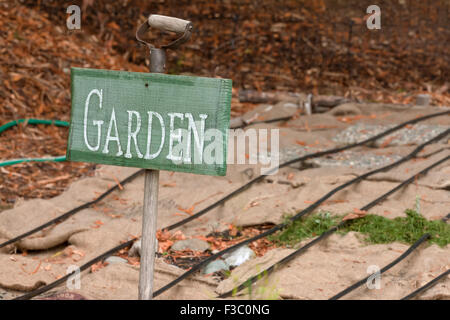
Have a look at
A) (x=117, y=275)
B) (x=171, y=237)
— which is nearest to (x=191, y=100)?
(x=117, y=275)

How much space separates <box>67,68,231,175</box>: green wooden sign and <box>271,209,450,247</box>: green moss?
7.28ft

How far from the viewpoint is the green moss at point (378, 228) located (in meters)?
4.42

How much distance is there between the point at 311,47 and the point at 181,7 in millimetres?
2546

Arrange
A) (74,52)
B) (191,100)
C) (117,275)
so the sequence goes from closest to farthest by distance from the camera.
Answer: (191,100) → (117,275) → (74,52)

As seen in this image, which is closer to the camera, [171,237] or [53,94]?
[171,237]

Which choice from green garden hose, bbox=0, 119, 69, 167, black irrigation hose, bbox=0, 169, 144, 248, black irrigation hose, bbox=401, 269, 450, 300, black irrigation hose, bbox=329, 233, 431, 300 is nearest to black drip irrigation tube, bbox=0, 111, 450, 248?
black irrigation hose, bbox=0, 169, 144, 248

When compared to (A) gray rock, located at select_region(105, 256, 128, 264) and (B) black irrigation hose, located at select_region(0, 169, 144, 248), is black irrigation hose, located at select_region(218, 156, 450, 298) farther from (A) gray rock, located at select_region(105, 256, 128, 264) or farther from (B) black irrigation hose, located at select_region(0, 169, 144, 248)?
(B) black irrigation hose, located at select_region(0, 169, 144, 248)

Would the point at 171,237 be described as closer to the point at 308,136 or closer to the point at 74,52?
the point at 308,136

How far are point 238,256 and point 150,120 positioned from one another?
6.88 feet

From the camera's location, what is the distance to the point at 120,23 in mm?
10703

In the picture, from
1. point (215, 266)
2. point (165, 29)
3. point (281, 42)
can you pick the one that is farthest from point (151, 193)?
point (281, 42)

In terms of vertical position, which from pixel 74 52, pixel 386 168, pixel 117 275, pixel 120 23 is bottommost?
pixel 117 275

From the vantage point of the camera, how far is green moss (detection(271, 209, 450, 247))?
4.42 m
